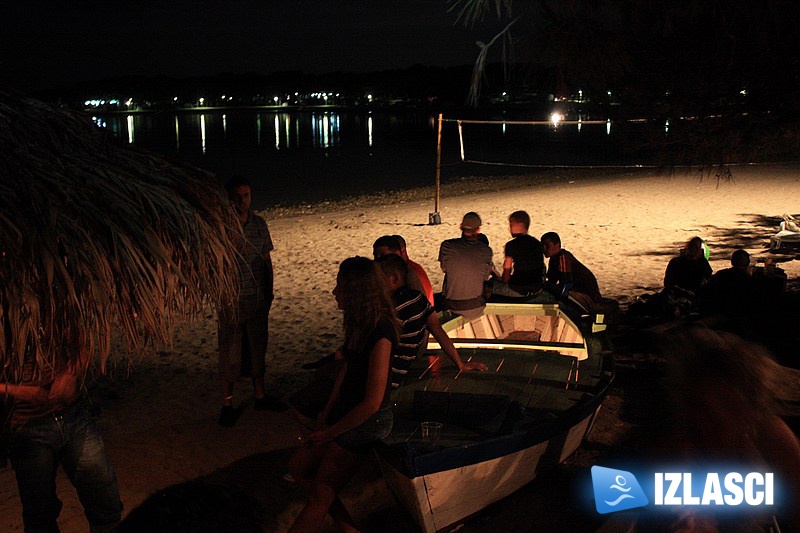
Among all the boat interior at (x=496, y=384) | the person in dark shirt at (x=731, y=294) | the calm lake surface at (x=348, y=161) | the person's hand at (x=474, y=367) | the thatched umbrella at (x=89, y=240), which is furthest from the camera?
the calm lake surface at (x=348, y=161)

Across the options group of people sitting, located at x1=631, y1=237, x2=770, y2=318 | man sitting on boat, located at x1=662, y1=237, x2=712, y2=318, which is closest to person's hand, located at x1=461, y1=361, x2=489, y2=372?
group of people sitting, located at x1=631, y1=237, x2=770, y2=318

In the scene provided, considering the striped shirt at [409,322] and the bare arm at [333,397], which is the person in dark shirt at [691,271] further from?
the bare arm at [333,397]

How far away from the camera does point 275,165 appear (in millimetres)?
34000

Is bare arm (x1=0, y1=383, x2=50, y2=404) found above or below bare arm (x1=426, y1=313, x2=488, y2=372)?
above

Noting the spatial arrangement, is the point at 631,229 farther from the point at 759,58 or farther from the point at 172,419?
the point at 172,419

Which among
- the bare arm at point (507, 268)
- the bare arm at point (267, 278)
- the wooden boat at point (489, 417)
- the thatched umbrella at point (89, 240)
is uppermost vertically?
the thatched umbrella at point (89, 240)

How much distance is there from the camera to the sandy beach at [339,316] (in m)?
4.31

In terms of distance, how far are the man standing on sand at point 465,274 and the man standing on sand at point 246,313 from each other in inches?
58.7

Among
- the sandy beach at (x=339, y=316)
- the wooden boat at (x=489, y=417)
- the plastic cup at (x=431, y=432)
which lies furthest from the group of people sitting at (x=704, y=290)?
the plastic cup at (x=431, y=432)

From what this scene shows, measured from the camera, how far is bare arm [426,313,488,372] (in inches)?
166

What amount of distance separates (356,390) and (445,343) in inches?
48.8

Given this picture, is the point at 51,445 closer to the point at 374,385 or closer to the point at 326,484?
the point at 326,484

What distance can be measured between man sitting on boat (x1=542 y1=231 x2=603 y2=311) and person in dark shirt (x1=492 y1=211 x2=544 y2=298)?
0.17 meters

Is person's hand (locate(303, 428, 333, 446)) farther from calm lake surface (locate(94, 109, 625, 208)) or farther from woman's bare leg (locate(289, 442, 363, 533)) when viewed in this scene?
calm lake surface (locate(94, 109, 625, 208))
